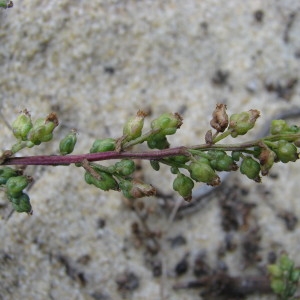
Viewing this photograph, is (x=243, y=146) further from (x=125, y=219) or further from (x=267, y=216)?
(x=267, y=216)

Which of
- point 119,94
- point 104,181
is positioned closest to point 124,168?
point 104,181

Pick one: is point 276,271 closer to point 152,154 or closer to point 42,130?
point 152,154

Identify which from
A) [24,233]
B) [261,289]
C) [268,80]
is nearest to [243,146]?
[24,233]

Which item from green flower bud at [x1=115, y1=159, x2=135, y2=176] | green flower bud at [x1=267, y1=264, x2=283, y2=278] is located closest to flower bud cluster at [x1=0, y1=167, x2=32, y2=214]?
green flower bud at [x1=115, y1=159, x2=135, y2=176]

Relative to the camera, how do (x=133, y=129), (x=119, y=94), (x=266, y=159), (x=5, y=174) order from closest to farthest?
(x=266, y=159), (x=133, y=129), (x=5, y=174), (x=119, y=94)

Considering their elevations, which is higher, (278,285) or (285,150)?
(285,150)

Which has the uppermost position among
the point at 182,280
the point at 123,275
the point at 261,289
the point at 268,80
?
the point at 268,80

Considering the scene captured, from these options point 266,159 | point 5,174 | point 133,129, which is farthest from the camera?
point 5,174
